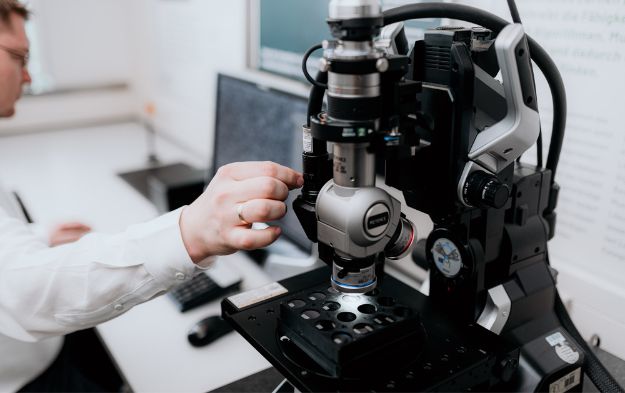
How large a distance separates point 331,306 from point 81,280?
432 millimetres

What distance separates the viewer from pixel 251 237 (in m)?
0.70

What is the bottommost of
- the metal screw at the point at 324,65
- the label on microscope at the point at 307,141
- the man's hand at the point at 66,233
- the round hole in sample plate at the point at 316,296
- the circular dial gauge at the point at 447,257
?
the man's hand at the point at 66,233

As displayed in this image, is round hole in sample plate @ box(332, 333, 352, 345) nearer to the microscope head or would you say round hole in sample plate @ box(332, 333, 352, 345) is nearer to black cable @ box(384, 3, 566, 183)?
the microscope head

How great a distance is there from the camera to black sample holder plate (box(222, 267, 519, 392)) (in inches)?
24.1

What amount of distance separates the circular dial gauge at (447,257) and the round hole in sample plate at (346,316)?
181mm

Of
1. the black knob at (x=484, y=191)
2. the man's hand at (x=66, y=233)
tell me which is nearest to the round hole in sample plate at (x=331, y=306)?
the black knob at (x=484, y=191)

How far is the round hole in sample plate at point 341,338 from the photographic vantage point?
1.97ft

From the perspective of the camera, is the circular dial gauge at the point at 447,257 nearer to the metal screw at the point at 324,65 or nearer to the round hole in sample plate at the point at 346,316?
the round hole in sample plate at the point at 346,316

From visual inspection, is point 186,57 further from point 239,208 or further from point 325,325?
point 325,325

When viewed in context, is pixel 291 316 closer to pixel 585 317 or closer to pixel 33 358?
pixel 585 317

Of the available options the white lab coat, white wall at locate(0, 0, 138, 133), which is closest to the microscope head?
the white lab coat

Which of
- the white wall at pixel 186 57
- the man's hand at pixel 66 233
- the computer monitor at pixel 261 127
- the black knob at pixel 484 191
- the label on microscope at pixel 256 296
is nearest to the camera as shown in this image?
the black knob at pixel 484 191

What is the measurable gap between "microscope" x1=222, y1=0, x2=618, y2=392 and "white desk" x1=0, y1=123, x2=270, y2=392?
1.03 ft

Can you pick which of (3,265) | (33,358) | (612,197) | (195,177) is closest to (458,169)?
(612,197)
